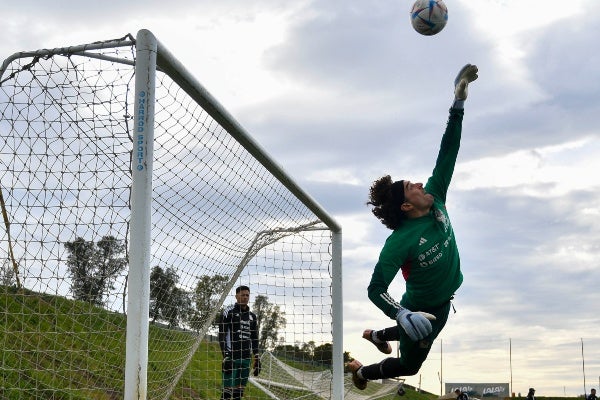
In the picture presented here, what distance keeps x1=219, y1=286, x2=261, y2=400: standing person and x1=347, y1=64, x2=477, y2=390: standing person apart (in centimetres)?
155

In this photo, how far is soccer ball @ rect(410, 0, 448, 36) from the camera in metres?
6.44

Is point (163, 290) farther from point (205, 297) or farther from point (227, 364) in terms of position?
point (227, 364)

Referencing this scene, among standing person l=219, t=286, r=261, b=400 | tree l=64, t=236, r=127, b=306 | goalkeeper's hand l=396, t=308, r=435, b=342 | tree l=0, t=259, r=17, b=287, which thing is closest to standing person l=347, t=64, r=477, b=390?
goalkeeper's hand l=396, t=308, r=435, b=342

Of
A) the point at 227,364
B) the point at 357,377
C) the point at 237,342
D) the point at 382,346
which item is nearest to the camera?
the point at 382,346

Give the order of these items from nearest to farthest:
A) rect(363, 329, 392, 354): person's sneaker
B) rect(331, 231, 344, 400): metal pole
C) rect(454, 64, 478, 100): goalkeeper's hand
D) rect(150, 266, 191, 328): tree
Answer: rect(150, 266, 191, 328): tree
rect(454, 64, 478, 100): goalkeeper's hand
rect(363, 329, 392, 354): person's sneaker
rect(331, 231, 344, 400): metal pole

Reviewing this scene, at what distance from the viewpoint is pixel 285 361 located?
9.21 metres

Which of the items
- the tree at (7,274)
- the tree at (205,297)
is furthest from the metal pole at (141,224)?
the tree at (205,297)

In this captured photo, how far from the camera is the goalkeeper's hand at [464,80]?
250 inches

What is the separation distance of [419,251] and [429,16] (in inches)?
79.8

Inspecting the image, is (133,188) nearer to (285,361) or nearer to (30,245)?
(30,245)

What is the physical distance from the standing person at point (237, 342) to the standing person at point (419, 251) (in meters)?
1.55

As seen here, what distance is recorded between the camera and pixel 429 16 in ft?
21.1

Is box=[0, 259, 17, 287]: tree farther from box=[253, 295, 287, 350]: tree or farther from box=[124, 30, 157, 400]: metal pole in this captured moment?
box=[253, 295, 287, 350]: tree

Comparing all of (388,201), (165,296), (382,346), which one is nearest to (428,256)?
(388,201)
